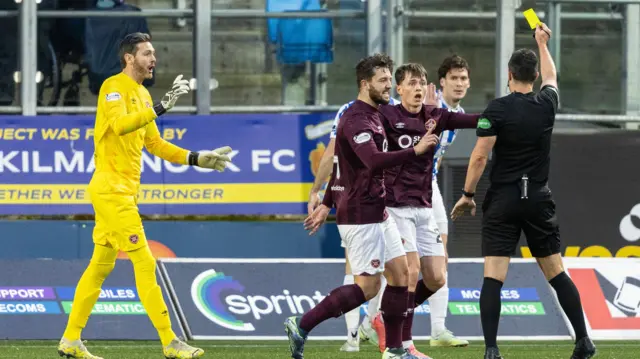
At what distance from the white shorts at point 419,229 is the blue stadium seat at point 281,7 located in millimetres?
5625

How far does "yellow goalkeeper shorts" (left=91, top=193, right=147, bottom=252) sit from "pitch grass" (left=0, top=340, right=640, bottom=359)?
1080 mm

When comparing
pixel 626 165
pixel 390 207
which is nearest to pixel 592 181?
pixel 626 165

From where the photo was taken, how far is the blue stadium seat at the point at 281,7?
15.2 meters

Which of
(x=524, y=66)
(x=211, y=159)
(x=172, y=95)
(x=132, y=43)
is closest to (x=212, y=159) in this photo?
(x=211, y=159)

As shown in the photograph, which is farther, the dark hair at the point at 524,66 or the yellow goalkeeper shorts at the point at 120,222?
the yellow goalkeeper shorts at the point at 120,222

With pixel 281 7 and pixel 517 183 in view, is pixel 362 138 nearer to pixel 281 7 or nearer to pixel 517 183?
pixel 517 183

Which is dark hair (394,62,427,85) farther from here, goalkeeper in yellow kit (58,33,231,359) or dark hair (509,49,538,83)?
goalkeeper in yellow kit (58,33,231,359)

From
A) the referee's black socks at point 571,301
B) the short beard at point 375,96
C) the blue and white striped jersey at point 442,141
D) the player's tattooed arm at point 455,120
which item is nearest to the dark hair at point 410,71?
the player's tattooed arm at point 455,120

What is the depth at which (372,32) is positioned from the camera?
15.1m

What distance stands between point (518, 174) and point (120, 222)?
2.64m

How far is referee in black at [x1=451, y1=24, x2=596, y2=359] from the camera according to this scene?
8.77m

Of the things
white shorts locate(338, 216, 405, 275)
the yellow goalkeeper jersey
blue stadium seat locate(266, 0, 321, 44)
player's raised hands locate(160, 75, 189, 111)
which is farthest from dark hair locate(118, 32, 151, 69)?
blue stadium seat locate(266, 0, 321, 44)

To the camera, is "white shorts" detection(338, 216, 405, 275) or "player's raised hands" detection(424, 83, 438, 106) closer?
"white shorts" detection(338, 216, 405, 275)

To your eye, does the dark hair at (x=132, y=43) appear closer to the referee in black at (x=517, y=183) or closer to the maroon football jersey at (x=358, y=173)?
the maroon football jersey at (x=358, y=173)
